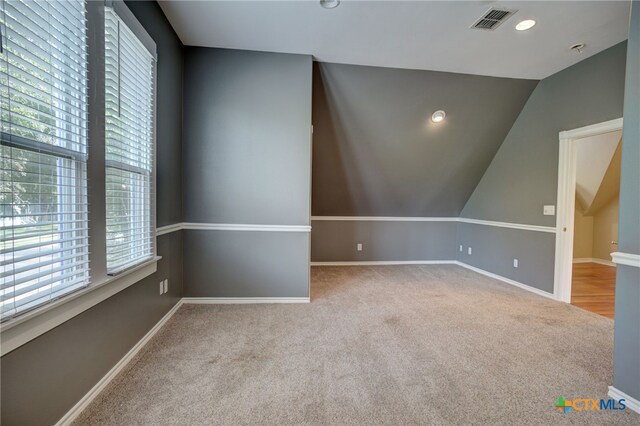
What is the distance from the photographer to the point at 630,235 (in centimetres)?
163

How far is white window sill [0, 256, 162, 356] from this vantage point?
3.49 ft

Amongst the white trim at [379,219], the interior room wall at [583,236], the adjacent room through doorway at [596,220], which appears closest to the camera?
the adjacent room through doorway at [596,220]

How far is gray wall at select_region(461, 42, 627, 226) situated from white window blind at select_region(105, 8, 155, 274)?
426 cm

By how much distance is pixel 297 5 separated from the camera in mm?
2184

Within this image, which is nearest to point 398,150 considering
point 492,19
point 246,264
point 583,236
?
point 492,19

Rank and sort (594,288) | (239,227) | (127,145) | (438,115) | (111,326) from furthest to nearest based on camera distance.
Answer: (594,288), (438,115), (239,227), (127,145), (111,326)

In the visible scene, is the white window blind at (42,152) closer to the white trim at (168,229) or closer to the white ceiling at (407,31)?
the white trim at (168,229)

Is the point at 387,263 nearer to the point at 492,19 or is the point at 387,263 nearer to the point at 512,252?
the point at 512,252

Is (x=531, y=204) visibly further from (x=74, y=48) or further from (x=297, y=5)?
(x=74, y=48)

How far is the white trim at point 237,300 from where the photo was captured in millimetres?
3031

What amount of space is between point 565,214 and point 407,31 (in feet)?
9.14

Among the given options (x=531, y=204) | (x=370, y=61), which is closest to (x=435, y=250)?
(x=531, y=204)
